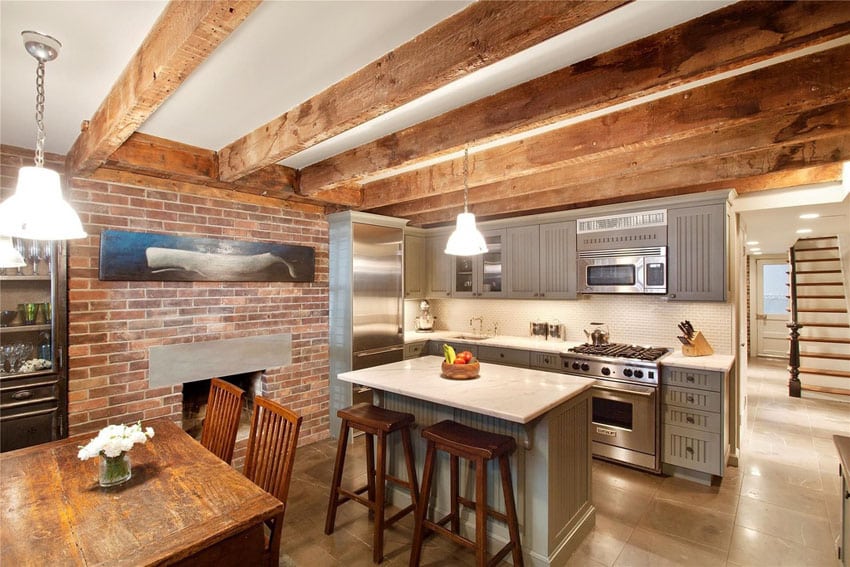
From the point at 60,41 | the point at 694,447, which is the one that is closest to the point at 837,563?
the point at 694,447

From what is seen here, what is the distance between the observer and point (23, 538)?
1.30 metres

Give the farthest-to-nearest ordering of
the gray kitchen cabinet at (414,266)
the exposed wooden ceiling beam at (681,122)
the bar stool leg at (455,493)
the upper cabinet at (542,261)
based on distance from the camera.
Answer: the gray kitchen cabinet at (414,266) → the upper cabinet at (542,261) → the bar stool leg at (455,493) → the exposed wooden ceiling beam at (681,122)

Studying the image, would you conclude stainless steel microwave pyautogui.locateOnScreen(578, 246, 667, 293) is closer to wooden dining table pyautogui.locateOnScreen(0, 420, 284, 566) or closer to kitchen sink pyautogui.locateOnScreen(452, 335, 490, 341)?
kitchen sink pyautogui.locateOnScreen(452, 335, 490, 341)

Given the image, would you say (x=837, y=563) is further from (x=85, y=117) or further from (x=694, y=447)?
(x=85, y=117)

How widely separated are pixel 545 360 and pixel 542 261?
1.04m

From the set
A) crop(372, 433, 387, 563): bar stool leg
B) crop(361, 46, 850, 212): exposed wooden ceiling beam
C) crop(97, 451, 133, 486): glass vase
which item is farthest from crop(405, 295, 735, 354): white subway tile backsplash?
crop(97, 451, 133, 486): glass vase

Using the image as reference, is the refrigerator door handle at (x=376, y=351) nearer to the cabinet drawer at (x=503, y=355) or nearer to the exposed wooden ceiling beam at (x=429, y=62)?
the cabinet drawer at (x=503, y=355)

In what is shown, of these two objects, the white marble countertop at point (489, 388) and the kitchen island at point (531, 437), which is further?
the kitchen island at point (531, 437)

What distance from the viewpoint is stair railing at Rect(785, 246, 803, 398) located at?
5.54m

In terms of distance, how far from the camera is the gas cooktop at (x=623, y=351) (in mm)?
3420

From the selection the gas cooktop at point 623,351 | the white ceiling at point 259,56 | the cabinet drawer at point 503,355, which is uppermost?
the white ceiling at point 259,56

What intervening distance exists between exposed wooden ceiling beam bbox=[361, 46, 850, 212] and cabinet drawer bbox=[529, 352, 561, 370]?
1724 millimetres

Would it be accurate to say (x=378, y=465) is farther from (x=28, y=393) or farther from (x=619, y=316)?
(x=619, y=316)

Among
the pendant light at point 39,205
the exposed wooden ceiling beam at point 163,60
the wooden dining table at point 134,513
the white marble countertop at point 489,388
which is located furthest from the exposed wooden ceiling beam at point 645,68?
the wooden dining table at point 134,513
